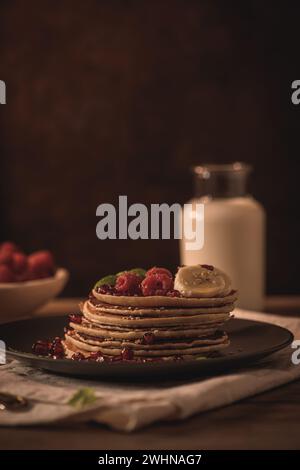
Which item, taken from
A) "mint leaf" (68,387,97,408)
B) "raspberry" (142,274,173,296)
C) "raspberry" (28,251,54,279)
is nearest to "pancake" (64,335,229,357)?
"raspberry" (142,274,173,296)

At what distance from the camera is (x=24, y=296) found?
87.8 inches

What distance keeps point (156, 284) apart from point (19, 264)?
942 mm

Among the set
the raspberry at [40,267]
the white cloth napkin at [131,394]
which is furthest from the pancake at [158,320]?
the raspberry at [40,267]

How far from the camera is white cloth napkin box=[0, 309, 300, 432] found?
123cm

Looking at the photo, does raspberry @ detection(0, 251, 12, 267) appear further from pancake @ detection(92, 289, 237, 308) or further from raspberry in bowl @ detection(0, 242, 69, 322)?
pancake @ detection(92, 289, 237, 308)

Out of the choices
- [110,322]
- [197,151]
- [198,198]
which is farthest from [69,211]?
[110,322]

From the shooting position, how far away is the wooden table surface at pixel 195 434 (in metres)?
1.17

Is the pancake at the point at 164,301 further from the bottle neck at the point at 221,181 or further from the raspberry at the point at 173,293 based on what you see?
the bottle neck at the point at 221,181

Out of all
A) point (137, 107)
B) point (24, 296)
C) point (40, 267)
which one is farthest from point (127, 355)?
point (137, 107)

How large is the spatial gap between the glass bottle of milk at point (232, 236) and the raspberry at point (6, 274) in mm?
556

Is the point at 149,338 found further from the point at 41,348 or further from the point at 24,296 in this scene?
the point at 24,296

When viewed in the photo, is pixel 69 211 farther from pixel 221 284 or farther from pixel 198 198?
pixel 221 284

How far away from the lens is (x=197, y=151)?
357 cm

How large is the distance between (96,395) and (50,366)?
0.12 meters
